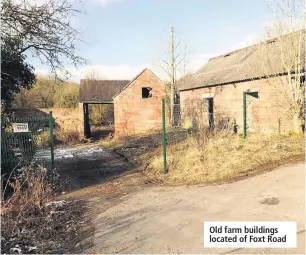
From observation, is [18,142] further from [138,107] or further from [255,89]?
[138,107]

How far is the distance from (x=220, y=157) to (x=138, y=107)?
17.3 metres

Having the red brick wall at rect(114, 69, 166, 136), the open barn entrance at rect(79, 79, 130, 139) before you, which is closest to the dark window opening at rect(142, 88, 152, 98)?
the red brick wall at rect(114, 69, 166, 136)

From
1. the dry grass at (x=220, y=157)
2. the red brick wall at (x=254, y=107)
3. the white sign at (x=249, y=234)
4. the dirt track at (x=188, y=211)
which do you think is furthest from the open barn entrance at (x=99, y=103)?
the white sign at (x=249, y=234)

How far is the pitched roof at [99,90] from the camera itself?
98.6 feet

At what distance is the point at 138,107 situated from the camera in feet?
87.2

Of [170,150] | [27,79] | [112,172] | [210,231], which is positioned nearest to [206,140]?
[170,150]

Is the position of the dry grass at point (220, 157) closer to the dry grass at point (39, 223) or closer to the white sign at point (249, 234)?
the white sign at point (249, 234)

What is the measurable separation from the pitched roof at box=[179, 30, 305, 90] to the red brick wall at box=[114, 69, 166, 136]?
3.16m

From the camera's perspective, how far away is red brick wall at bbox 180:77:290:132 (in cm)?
1261

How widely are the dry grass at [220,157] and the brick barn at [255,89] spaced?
4.37ft

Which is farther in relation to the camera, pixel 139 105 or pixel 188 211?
pixel 139 105

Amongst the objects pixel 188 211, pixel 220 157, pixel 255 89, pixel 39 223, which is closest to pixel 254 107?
pixel 255 89

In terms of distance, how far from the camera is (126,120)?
2634cm

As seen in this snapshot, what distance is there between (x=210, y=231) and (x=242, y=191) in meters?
2.35
